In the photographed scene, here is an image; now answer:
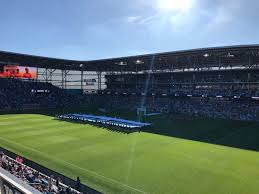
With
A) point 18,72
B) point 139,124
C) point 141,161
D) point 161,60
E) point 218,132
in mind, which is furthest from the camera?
point 18,72

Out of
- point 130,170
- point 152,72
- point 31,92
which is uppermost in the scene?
point 152,72

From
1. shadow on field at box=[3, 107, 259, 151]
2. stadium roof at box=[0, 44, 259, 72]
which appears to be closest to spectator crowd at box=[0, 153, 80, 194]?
shadow on field at box=[3, 107, 259, 151]

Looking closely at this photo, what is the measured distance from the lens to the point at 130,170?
19391mm

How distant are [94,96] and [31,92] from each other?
17255 millimetres

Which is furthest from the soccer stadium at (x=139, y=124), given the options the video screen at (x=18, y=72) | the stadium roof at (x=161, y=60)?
the video screen at (x=18, y=72)

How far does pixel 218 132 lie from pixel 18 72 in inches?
1791

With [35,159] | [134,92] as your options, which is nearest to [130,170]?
[35,159]

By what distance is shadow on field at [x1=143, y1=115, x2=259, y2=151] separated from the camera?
2932 cm

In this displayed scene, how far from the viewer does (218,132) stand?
35.5 metres

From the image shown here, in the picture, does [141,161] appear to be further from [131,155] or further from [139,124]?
[139,124]

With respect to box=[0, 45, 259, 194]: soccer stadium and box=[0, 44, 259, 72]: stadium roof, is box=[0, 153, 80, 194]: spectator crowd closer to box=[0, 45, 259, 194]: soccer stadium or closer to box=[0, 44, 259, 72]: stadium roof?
box=[0, 45, 259, 194]: soccer stadium

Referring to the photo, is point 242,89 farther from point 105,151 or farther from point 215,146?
point 105,151

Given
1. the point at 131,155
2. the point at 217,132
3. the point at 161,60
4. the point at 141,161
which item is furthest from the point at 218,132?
the point at 161,60

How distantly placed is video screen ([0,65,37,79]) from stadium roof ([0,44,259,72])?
1.63m
